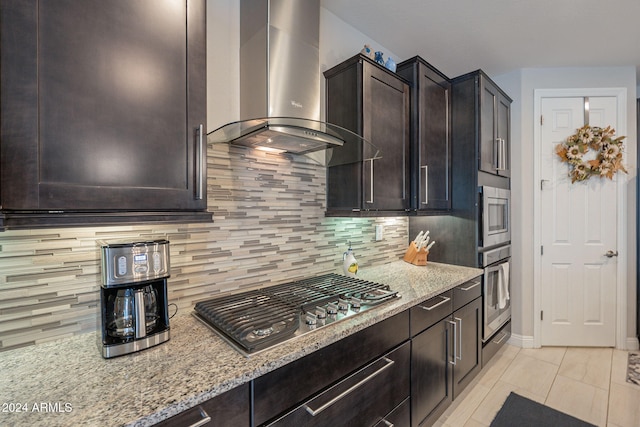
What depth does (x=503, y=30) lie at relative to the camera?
2.28 meters

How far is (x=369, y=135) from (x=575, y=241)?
259cm

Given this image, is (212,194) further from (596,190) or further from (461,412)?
(596,190)

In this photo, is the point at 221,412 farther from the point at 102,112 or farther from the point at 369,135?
the point at 369,135

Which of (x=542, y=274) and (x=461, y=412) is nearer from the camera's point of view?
(x=461, y=412)

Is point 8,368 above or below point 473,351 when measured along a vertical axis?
above

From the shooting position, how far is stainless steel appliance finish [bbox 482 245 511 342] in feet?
7.68

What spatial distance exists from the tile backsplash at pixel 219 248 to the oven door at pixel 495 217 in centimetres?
76

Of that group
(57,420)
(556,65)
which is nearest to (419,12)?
(556,65)

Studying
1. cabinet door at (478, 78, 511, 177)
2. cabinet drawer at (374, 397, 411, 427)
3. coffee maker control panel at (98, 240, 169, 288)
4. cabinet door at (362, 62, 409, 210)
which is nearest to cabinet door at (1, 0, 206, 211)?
coffee maker control panel at (98, 240, 169, 288)

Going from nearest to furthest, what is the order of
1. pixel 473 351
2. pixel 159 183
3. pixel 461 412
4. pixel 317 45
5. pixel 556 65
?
pixel 159 183, pixel 317 45, pixel 461 412, pixel 473 351, pixel 556 65

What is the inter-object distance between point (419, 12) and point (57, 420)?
265 centimetres

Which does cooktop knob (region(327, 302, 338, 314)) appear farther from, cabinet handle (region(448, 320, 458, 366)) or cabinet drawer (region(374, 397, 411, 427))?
cabinet handle (region(448, 320, 458, 366))

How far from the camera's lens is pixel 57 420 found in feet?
2.29

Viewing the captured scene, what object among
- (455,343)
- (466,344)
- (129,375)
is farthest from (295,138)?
(466,344)
